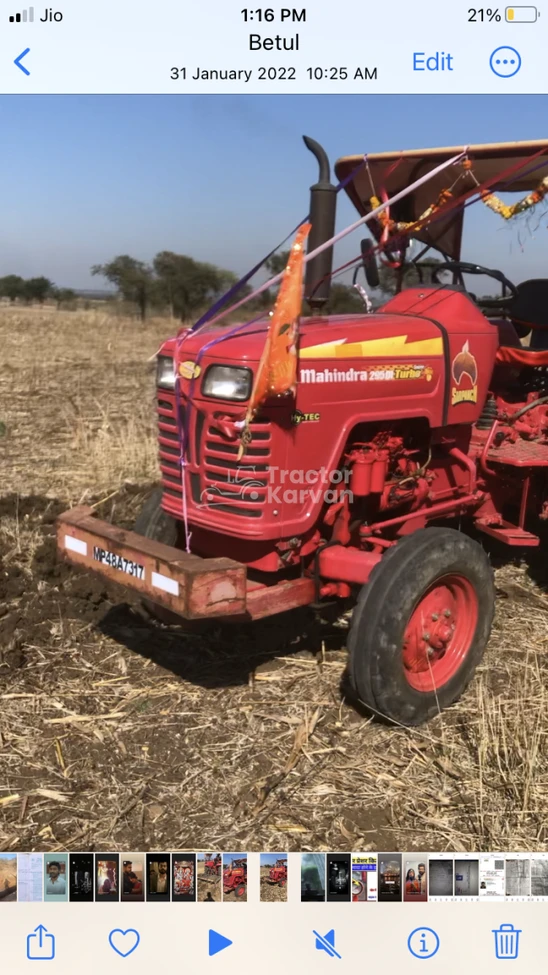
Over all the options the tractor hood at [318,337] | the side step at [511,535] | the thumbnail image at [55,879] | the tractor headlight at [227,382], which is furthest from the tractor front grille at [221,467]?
the side step at [511,535]

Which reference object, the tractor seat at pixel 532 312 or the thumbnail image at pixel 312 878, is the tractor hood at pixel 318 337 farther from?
the thumbnail image at pixel 312 878

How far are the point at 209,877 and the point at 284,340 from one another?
1.64 meters

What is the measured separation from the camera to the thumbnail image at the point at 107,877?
2105mm

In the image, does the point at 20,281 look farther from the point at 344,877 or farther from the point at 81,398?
the point at 344,877

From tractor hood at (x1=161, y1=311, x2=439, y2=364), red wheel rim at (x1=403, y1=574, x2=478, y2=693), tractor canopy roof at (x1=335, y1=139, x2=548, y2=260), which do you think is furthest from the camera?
tractor canopy roof at (x1=335, y1=139, x2=548, y2=260)

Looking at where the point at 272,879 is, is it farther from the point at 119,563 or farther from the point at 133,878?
the point at 119,563

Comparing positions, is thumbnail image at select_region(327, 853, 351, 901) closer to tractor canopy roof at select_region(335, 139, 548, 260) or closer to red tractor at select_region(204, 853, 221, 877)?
red tractor at select_region(204, 853, 221, 877)

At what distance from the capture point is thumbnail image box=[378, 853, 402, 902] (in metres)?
2.14

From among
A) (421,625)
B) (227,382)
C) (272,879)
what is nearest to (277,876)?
(272,879)

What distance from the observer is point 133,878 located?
210 cm

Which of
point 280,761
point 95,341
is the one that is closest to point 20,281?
point 95,341

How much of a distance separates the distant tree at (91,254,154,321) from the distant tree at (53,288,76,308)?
1138mm
